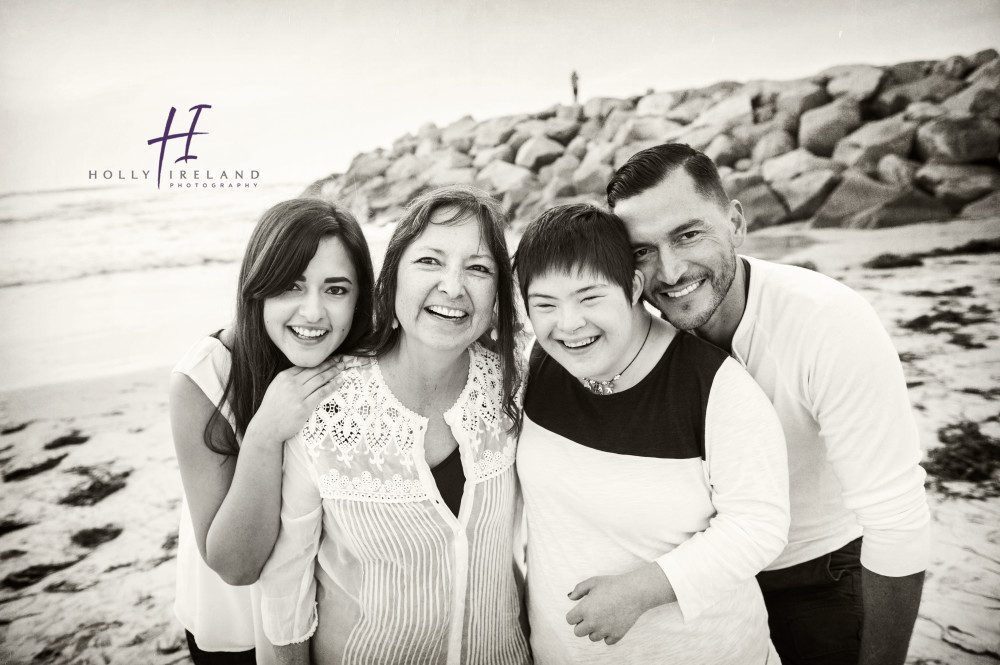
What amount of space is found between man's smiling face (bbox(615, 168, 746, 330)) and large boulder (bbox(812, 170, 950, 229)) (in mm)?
3043

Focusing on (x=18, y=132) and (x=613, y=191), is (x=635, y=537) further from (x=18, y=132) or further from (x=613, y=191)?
(x=18, y=132)

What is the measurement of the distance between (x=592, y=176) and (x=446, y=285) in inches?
128

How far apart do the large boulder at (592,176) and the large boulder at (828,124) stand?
1.28m

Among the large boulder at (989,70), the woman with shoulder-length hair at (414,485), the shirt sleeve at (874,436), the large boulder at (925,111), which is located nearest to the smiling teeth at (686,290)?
the shirt sleeve at (874,436)

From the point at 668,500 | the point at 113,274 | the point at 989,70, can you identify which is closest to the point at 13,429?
the point at 113,274

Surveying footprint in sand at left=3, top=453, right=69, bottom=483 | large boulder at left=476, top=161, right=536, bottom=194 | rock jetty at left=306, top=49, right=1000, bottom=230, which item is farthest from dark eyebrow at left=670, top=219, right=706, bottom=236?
footprint in sand at left=3, top=453, right=69, bottom=483

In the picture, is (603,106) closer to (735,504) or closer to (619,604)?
(735,504)

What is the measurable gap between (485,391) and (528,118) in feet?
10.5

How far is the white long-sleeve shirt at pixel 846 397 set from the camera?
118 centimetres

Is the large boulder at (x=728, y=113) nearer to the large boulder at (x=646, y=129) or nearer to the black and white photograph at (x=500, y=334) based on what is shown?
the black and white photograph at (x=500, y=334)

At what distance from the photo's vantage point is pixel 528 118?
3998 mm

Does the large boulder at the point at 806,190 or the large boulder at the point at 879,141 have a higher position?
the large boulder at the point at 879,141

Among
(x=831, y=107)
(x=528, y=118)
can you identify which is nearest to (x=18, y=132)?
(x=528, y=118)

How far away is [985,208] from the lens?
3.60 meters
